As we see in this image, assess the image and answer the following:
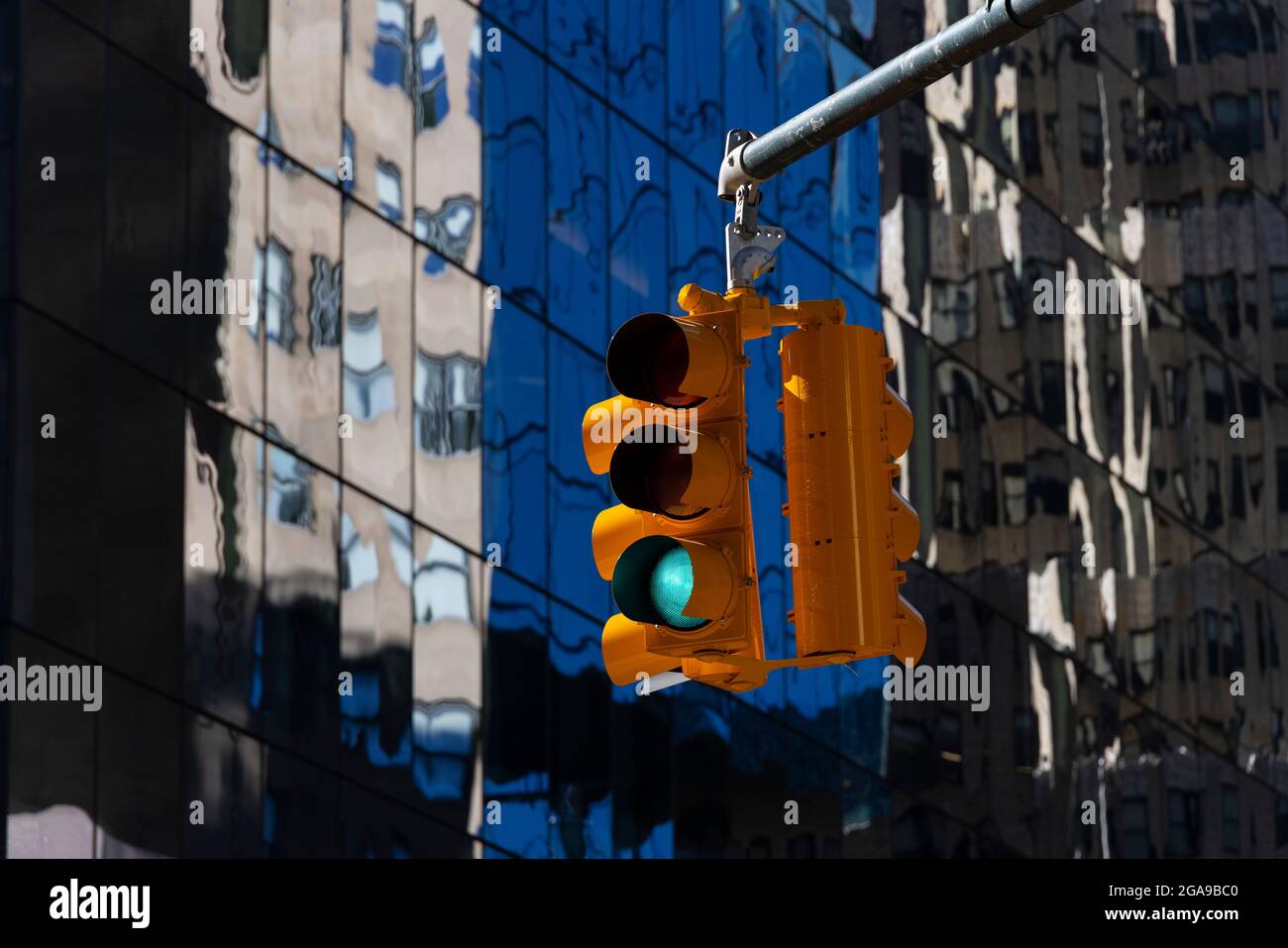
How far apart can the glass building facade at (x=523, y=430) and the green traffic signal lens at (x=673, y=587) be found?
11.8 m

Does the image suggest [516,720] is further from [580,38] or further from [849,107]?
[849,107]

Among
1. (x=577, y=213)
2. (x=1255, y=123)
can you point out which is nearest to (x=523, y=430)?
(x=577, y=213)

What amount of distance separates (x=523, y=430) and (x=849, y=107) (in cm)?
1356

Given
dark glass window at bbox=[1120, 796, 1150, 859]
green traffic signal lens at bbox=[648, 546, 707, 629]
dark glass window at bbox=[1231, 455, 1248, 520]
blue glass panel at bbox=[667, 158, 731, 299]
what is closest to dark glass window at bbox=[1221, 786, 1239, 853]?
dark glass window at bbox=[1120, 796, 1150, 859]

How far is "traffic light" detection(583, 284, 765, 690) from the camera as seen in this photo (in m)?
6.81

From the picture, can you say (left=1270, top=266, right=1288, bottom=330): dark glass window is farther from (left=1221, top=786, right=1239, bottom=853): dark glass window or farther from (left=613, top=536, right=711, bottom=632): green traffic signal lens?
(left=613, top=536, right=711, bottom=632): green traffic signal lens

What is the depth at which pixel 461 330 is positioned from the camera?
20.0 metres

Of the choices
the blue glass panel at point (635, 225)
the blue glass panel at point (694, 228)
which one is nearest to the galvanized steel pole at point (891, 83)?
the blue glass panel at point (635, 225)

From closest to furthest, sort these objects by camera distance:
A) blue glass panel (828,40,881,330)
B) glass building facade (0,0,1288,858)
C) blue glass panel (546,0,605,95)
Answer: glass building facade (0,0,1288,858), blue glass panel (546,0,605,95), blue glass panel (828,40,881,330)

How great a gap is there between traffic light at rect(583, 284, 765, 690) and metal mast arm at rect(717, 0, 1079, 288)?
48cm

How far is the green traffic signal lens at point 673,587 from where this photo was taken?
6789 mm

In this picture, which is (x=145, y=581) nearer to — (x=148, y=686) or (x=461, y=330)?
(x=148, y=686)

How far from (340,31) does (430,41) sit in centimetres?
86
